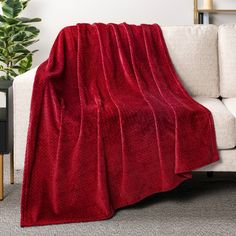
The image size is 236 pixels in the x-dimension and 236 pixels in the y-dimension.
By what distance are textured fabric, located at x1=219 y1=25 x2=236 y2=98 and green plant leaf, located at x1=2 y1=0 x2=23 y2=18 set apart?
1.26 m

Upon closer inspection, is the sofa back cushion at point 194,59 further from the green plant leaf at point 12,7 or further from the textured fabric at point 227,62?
the green plant leaf at point 12,7

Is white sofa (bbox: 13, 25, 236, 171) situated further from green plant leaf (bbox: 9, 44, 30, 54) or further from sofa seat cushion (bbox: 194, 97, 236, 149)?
green plant leaf (bbox: 9, 44, 30, 54)

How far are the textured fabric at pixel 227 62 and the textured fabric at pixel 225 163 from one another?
639mm

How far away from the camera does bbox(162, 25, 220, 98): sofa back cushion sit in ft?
9.14

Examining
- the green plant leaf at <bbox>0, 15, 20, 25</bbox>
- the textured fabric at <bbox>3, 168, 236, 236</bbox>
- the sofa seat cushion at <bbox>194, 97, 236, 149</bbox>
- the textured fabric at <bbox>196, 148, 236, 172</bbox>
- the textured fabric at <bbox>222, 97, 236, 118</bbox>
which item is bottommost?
the textured fabric at <bbox>3, 168, 236, 236</bbox>

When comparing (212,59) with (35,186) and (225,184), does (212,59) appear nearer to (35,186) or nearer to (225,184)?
(225,184)

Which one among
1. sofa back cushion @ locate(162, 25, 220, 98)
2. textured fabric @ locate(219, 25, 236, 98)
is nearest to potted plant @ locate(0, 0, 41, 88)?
sofa back cushion @ locate(162, 25, 220, 98)

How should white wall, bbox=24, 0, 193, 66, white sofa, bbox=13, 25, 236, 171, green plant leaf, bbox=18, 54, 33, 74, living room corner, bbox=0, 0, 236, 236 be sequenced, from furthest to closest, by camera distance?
white wall, bbox=24, 0, 193, 66, green plant leaf, bbox=18, 54, 33, 74, white sofa, bbox=13, 25, 236, 171, living room corner, bbox=0, 0, 236, 236

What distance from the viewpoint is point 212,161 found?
7.27 feet

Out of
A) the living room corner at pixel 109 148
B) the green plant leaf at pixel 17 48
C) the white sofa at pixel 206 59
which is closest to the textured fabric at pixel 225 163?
the living room corner at pixel 109 148

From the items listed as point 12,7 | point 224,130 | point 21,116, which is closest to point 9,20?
point 12,7

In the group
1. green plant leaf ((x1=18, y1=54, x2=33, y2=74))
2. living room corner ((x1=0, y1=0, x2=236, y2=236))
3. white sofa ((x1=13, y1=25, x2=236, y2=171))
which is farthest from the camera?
green plant leaf ((x1=18, y1=54, x2=33, y2=74))

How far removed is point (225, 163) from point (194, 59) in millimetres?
743

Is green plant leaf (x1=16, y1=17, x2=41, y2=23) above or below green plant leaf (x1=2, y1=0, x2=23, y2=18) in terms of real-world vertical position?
below
